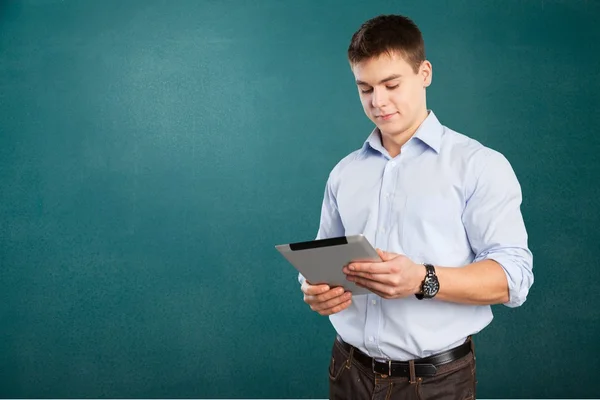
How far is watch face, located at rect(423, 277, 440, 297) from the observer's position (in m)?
1.27

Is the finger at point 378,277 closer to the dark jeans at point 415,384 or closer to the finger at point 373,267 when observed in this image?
the finger at point 373,267

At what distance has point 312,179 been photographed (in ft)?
10.5

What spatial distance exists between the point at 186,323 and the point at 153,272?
31 centimetres

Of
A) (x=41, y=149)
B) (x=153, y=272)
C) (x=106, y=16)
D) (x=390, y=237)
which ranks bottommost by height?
(x=153, y=272)

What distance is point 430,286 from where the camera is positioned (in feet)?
4.17

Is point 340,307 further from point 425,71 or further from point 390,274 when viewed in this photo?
point 425,71

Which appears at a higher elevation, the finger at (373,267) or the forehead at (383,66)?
the forehead at (383,66)

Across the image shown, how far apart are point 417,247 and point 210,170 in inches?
77.9

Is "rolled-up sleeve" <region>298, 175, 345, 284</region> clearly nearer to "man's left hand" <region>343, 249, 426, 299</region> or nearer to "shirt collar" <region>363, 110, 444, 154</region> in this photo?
"shirt collar" <region>363, 110, 444, 154</region>

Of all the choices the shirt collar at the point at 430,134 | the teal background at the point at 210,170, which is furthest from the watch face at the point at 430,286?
the teal background at the point at 210,170

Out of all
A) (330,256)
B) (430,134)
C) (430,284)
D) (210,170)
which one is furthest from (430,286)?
(210,170)

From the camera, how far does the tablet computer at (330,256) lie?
3.87 feet

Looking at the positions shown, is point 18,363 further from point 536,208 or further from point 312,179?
point 536,208

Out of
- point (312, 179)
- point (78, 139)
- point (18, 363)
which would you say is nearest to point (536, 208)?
point (312, 179)
